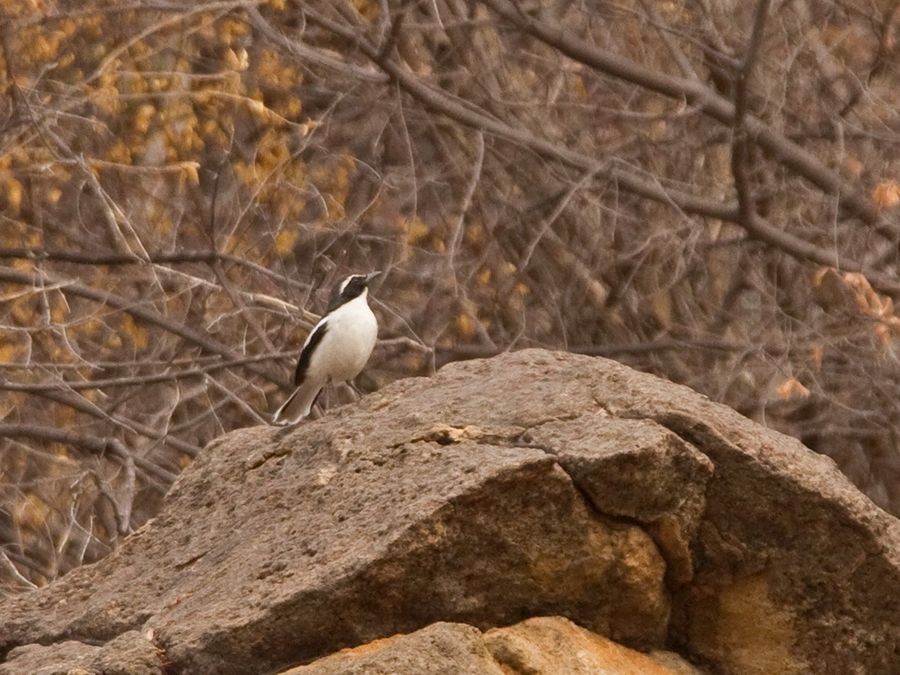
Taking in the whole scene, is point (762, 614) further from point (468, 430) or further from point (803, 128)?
point (803, 128)

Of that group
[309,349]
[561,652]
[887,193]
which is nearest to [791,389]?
[887,193]

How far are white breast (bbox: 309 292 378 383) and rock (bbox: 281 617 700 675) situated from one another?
333 centimetres

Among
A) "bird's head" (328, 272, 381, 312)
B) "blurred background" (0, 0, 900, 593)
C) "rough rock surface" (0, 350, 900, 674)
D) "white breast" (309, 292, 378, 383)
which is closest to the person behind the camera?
"rough rock surface" (0, 350, 900, 674)

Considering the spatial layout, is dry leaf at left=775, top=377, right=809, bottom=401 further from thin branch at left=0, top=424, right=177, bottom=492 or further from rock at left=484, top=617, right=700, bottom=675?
rock at left=484, top=617, right=700, bottom=675

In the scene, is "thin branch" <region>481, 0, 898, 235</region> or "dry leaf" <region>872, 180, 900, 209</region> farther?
"thin branch" <region>481, 0, 898, 235</region>

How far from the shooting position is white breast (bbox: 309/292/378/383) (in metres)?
8.98

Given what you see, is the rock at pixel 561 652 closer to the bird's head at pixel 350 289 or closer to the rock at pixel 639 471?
the rock at pixel 639 471

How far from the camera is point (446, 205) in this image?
1302 cm

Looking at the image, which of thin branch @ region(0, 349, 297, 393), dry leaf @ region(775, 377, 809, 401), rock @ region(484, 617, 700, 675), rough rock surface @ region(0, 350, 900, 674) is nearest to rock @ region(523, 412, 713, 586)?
rough rock surface @ region(0, 350, 900, 674)

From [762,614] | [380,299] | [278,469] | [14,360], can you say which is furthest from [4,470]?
[762,614]

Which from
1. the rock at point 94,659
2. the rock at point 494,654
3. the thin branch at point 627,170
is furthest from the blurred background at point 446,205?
the rock at point 494,654

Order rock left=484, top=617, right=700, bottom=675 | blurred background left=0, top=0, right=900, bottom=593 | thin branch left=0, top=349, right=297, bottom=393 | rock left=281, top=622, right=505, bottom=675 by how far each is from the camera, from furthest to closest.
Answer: blurred background left=0, top=0, right=900, bottom=593
thin branch left=0, top=349, right=297, bottom=393
rock left=484, top=617, right=700, bottom=675
rock left=281, top=622, right=505, bottom=675

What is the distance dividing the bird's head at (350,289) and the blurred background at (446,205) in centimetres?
116

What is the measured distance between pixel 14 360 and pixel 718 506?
21.3ft
